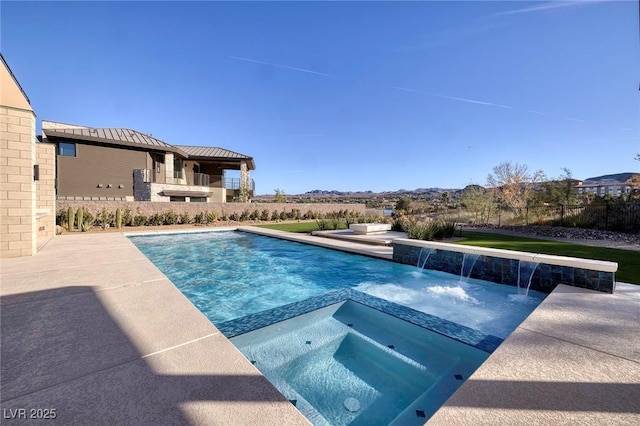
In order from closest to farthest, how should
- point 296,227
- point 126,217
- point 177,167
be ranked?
point 126,217 → point 296,227 → point 177,167

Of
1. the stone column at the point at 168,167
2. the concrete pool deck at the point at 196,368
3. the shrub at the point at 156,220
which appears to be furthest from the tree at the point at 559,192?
the stone column at the point at 168,167

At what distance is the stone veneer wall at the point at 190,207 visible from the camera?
1363 centimetres

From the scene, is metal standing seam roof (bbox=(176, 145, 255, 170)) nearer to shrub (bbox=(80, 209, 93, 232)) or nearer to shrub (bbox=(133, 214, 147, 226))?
shrub (bbox=(133, 214, 147, 226))

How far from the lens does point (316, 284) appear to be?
5785mm

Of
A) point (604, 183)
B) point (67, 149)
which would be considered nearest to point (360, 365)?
point (67, 149)

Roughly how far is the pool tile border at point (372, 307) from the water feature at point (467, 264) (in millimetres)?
2366

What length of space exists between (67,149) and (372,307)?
21.0 m

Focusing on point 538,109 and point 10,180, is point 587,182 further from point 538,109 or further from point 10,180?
point 10,180

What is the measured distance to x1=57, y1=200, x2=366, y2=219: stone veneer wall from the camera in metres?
13.6

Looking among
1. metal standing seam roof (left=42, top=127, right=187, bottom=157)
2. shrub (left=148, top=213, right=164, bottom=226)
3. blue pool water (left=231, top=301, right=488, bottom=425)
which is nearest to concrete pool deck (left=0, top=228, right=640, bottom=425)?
blue pool water (left=231, top=301, right=488, bottom=425)

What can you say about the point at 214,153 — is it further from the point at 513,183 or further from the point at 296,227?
the point at 513,183

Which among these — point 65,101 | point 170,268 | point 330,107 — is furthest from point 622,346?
point 65,101

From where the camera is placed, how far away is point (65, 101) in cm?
1580

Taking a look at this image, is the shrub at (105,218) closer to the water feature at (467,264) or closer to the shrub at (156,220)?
the shrub at (156,220)
